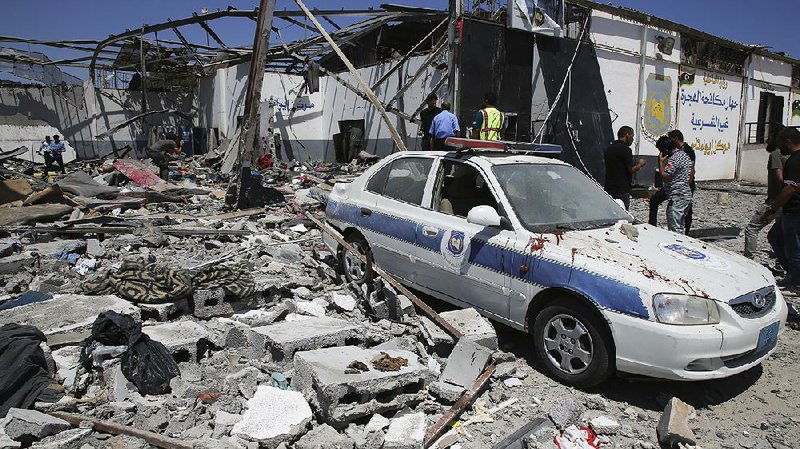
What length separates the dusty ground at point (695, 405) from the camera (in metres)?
3.23

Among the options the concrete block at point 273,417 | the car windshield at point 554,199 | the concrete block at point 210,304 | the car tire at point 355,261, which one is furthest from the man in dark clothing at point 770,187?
the concrete block at point 210,304

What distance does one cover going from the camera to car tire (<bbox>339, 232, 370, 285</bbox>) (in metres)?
5.60

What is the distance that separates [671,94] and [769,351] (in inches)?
617

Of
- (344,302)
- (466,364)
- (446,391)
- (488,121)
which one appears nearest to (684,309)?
(466,364)

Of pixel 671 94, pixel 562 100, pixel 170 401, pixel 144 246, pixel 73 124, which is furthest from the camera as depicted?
pixel 73 124

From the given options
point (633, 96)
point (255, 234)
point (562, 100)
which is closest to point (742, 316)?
point (255, 234)

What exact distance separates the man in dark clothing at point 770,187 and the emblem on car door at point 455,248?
4025 millimetres

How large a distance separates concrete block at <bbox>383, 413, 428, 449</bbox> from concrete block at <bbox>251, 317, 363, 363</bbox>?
1.00 m

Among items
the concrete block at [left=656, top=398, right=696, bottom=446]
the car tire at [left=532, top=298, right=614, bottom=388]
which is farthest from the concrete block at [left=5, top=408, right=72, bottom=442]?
the concrete block at [left=656, top=398, right=696, bottom=446]

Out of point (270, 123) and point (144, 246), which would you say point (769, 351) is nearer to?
point (144, 246)

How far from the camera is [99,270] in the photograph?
654cm

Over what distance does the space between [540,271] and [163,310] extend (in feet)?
10.5

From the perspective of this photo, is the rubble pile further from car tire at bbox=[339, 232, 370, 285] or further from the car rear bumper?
the car rear bumper

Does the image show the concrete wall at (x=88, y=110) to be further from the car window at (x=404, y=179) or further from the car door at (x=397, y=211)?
the car door at (x=397, y=211)
